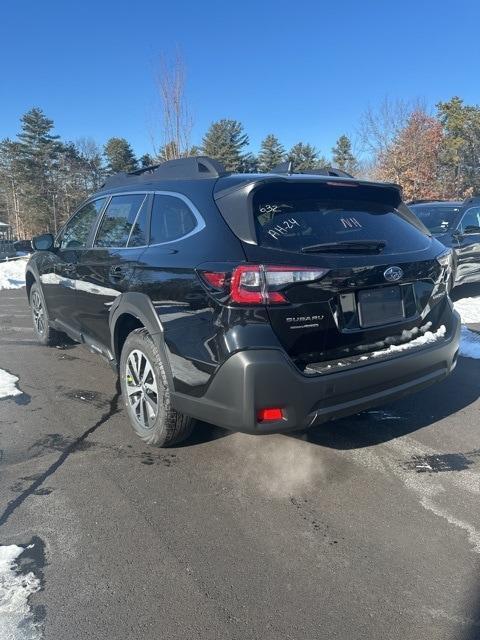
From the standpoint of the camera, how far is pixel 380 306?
Result: 9.78 ft

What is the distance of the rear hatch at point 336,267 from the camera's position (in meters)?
2.65

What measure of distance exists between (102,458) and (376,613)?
204cm

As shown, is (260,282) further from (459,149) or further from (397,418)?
(459,149)

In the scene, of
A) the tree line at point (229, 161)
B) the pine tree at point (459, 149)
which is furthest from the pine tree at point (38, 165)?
the pine tree at point (459, 149)

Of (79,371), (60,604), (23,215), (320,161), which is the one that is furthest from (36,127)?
(60,604)

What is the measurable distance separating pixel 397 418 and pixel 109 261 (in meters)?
2.58

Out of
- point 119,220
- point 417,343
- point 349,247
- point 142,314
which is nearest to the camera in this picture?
point 349,247

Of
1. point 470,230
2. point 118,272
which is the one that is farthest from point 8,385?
point 470,230

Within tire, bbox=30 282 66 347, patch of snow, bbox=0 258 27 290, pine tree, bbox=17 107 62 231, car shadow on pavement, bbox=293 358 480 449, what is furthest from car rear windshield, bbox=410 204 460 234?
pine tree, bbox=17 107 62 231

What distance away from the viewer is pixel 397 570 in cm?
230

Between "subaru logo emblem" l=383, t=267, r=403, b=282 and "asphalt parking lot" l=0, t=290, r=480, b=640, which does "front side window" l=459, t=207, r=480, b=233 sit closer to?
"asphalt parking lot" l=0, t=290, r=480, b=640

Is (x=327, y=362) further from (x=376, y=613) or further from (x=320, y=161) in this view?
(x=320, y=161)

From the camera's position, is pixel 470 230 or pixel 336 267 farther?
pixel 470 230

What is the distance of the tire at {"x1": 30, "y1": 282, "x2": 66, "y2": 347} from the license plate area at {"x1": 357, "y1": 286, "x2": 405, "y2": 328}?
166 inches
